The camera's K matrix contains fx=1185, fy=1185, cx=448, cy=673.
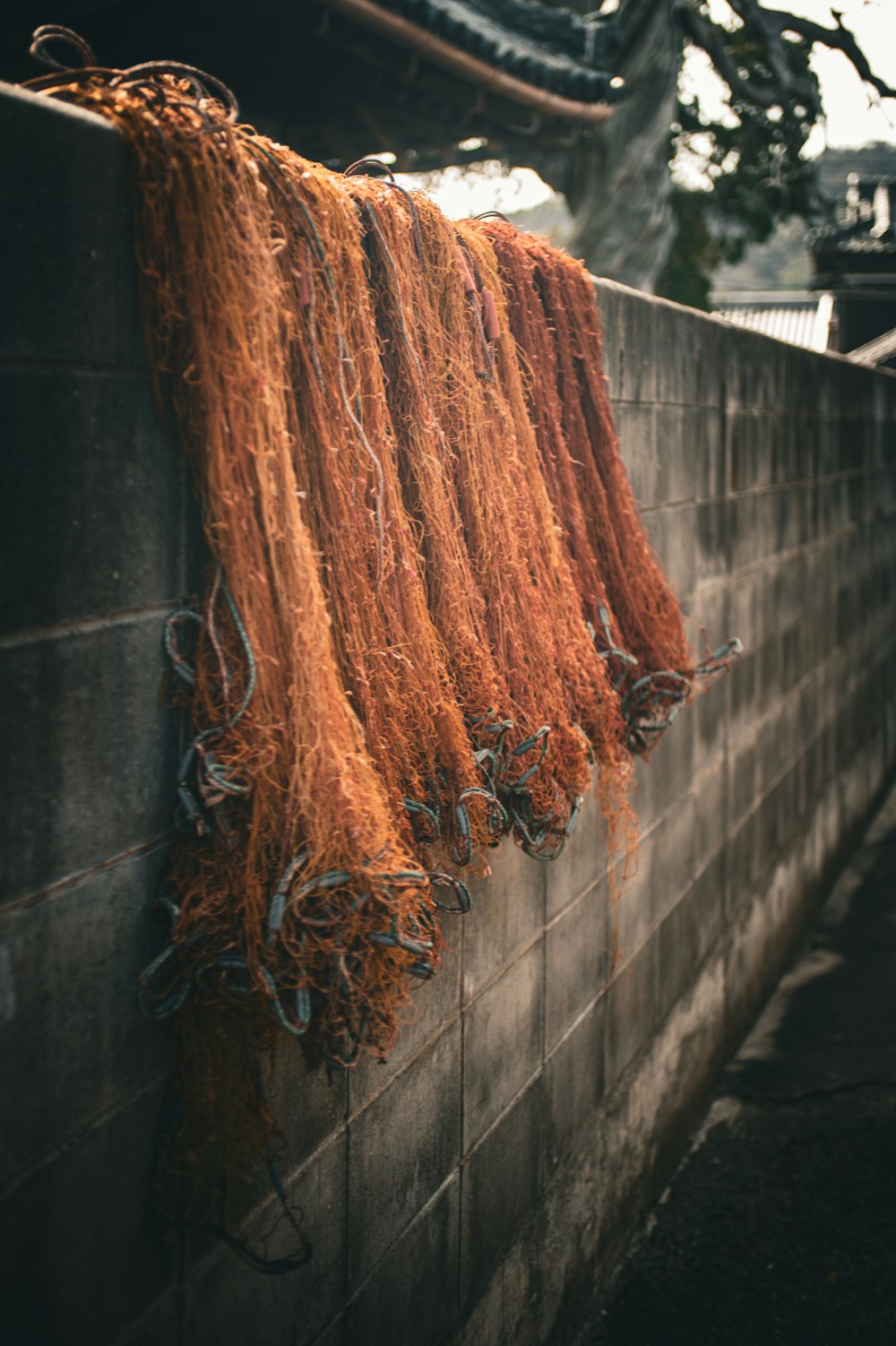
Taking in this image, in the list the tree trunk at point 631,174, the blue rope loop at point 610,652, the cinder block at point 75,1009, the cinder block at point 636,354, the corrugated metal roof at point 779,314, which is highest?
the corrugated metal roof at point 779,314

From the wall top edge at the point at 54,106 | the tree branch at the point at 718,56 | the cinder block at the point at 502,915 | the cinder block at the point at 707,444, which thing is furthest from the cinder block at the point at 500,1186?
the tree branch at the point at 718,56

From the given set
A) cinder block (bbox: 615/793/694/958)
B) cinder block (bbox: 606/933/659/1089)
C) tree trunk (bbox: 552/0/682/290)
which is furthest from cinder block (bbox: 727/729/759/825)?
tree trunk (bbox: 552/0/682/290)

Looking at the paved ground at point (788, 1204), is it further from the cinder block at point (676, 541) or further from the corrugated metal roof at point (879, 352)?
the corrugated metal roof at point (879, 352)

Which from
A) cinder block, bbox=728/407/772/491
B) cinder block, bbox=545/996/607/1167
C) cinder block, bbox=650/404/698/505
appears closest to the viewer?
cinder block, bbox=545/996/607/1167

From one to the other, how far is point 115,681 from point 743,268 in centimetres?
5842

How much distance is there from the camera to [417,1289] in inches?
110

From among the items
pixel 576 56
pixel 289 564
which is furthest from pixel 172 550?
pixel 576 56

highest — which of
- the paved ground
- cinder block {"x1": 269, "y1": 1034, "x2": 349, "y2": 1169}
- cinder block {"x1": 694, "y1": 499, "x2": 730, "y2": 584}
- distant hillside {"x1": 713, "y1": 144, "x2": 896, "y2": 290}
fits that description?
distant hillside {"x1": 713, "y1": 144, "x2": 896, "y2": 290}

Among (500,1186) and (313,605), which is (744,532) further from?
(313,605)

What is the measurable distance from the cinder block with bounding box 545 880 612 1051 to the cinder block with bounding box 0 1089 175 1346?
69.0 inches

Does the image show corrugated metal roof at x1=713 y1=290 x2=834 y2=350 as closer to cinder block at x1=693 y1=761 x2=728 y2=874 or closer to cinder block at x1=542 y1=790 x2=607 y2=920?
cinder block at x1=693 y1=761 x2=728 y2=874

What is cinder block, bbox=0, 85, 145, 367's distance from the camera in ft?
5.24

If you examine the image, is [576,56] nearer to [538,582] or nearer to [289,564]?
[538,582]

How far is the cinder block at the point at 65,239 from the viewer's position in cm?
160
